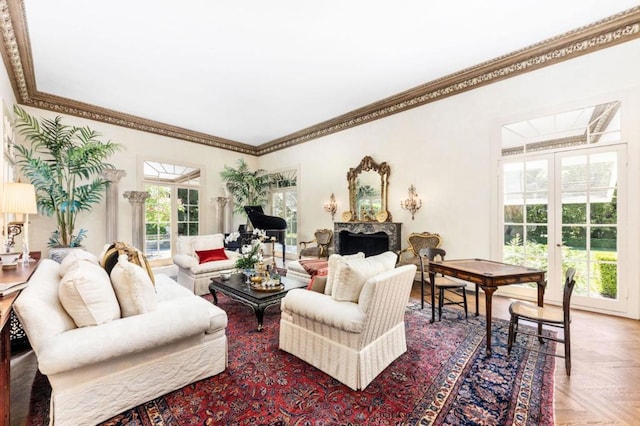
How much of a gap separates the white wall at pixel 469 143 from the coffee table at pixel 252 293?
2.73 metres

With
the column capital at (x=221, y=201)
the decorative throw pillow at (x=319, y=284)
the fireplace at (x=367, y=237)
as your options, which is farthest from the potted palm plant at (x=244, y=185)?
the decorative throw pillow at (x=319, y=284)

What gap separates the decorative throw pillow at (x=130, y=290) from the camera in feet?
5.98

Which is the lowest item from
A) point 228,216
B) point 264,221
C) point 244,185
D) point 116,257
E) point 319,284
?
point 319,284

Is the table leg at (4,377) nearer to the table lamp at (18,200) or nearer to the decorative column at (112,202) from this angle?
the table lamp at (18,200)

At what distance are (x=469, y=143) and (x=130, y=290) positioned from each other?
461 centimetres

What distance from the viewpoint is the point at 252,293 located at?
2.87m

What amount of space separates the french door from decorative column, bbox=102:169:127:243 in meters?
6.88

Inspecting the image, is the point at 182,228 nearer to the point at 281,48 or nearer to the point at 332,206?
the point at 332,206

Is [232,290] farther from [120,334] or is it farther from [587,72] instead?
[587,72]

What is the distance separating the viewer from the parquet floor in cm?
165

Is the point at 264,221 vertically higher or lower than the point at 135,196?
lower

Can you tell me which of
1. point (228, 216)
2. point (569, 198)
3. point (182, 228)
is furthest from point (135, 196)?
point (569, 198)

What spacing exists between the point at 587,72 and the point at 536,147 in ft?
3.14

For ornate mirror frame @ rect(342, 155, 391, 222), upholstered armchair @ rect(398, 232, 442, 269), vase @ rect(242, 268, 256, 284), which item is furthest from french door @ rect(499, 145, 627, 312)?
vase @ rect(242, 268, 256, 284)
